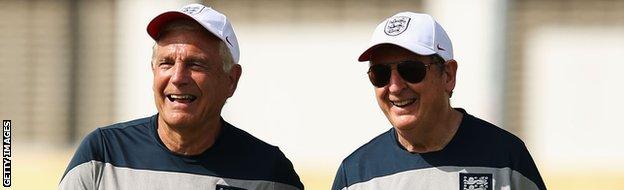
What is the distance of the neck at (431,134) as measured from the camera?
5.29 meters

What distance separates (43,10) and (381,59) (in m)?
7.07

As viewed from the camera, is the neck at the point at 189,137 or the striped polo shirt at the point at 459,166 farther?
the neck at the point at 189,137

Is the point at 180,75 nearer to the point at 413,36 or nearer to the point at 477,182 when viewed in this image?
the point at 413,36

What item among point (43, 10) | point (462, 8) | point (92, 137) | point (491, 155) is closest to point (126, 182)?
point (92, 137)

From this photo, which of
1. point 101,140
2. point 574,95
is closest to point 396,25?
point 101,140

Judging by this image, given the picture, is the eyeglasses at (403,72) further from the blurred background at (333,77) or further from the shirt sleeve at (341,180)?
the blurred background at (333,77)

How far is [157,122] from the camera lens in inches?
217

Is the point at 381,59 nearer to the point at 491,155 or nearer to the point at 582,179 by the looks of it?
the point at 491,155

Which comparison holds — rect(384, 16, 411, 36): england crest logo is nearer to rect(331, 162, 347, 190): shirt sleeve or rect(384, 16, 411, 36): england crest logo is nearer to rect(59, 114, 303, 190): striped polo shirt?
rect(331, 162, 347, 190): shirt sleeve

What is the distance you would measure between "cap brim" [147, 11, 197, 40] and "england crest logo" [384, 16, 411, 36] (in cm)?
69

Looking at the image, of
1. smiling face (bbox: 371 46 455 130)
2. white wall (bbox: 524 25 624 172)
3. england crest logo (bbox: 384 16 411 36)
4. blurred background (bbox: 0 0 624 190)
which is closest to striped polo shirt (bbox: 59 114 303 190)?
smiling face (bbox: 371 46 455 130)

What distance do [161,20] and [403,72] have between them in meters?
0.88

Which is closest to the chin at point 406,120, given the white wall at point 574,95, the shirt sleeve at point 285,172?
the shirt sleeve at point 285,172

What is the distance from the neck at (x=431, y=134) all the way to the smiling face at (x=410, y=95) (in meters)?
0.02
